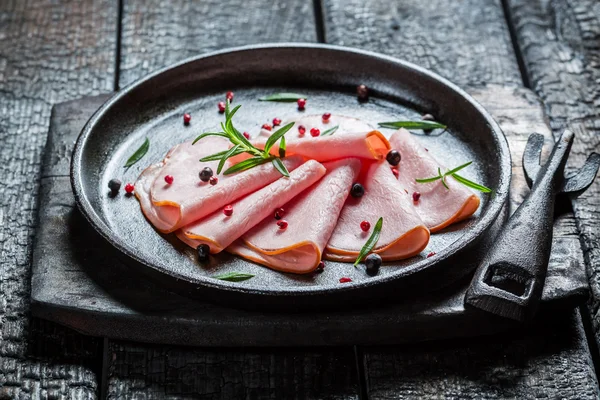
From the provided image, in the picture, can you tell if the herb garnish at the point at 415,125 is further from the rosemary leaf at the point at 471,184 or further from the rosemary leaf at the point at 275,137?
the rosemary leaf at the point at 275,137

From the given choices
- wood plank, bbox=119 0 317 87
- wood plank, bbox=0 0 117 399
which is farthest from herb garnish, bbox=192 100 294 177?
wood plank, bbox=119 0 317 87

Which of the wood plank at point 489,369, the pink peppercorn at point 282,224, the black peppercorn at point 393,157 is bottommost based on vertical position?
the wood plank at point 489,369

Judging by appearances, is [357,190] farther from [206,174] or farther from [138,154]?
[138,154]

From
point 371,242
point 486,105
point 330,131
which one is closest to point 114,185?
point 330,131

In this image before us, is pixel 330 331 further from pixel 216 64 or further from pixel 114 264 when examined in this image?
pixel 216 64

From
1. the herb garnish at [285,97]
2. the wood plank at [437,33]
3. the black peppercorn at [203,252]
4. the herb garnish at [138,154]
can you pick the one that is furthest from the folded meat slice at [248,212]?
the wood plank at [437,33]

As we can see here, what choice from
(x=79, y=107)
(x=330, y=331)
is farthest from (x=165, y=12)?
(x=330, y=331)

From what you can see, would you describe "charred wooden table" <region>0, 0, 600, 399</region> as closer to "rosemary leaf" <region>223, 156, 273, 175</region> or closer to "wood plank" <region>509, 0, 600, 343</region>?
"wood plank" <region>509, 0, 600, 343</region>
